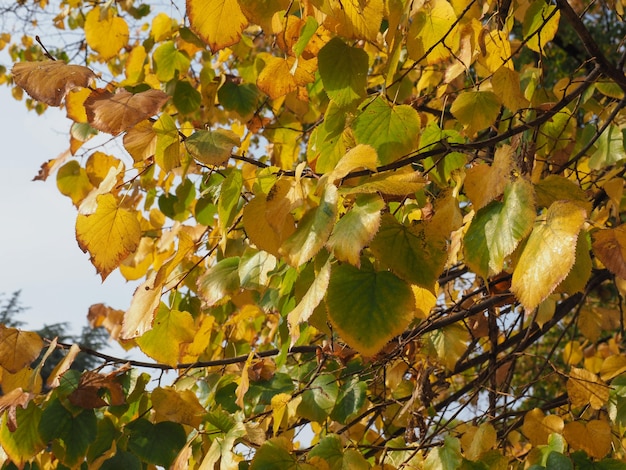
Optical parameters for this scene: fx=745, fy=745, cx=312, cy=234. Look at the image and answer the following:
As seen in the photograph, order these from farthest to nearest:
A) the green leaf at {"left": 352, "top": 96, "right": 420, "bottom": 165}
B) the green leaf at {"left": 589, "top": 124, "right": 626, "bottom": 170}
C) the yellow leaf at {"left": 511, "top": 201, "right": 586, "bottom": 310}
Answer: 1. the green leaf at {"left": 589, "top": 124, "right": 626, "bottom": 170}
2. the green leaf at {"left": 352, "top": 96, "right": 420, "bottom": 165}
3. the yellow leaf at {"left": 511, "top": 201, "right": 586, "bottom": 310}

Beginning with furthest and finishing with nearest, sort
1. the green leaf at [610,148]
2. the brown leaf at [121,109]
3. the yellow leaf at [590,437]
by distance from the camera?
1. the green leaf at [610,148]
2. the yellow leaf at [590,437]
3. the brown leaf at [121,109]

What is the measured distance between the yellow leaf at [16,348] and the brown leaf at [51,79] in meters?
0.55

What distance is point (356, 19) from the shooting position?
36.9 inches

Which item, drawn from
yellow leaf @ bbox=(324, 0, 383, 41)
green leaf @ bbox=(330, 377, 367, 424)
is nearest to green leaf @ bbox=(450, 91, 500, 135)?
yellow leaf @ bbox=(324, 0, 383, 41)

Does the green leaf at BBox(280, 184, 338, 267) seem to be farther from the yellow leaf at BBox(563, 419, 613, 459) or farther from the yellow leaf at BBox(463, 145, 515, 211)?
the yellow leaf at BBox(563, 419, 613, 459)

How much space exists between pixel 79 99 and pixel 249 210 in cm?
43

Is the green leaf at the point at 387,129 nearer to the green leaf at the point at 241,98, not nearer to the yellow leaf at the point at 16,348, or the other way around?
the yellow leaf at the point at 16,348

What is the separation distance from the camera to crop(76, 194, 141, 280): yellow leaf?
1.00 meters

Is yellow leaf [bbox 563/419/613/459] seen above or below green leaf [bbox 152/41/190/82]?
below

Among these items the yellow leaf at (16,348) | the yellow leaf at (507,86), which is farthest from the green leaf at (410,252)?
the yellow leaf at (16,348)

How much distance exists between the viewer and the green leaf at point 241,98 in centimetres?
188

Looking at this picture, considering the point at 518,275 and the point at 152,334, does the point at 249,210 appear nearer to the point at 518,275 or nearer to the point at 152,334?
the point at 518,275

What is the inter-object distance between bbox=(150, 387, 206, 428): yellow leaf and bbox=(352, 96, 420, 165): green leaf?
0.62m

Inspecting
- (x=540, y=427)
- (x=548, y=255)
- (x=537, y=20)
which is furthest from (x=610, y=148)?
(x=548, y=255)
